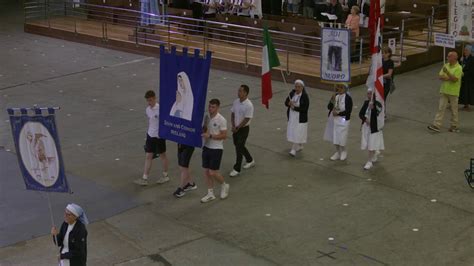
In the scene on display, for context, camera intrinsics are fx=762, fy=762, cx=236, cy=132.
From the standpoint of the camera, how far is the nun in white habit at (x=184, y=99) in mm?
11422

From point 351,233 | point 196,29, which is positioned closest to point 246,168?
point 351,233

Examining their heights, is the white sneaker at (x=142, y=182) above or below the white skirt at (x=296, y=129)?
below

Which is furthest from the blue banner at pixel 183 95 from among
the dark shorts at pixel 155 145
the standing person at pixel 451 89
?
the standing person at pixel 451 89

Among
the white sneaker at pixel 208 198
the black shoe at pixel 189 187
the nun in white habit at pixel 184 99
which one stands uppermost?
the nun in white habit at pixel 184 99

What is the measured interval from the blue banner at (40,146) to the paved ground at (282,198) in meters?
1.47

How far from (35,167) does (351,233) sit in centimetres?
441

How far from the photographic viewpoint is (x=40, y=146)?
357 inches

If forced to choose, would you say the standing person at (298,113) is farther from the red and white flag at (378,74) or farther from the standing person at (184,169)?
the standing person at (184,169)

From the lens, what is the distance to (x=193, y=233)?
35.7ft

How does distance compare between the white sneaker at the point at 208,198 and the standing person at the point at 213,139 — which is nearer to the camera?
the standing person at the point at 213,139

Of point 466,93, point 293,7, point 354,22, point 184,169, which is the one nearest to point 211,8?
point 293,7

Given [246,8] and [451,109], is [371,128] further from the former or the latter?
[246,8]

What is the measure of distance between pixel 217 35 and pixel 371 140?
1213cm

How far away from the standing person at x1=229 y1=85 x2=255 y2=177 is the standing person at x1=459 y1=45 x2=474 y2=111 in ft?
20.0
